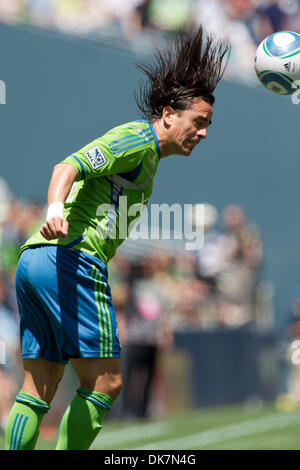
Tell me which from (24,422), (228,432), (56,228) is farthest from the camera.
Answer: (228,432)

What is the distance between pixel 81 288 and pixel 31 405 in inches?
19.7

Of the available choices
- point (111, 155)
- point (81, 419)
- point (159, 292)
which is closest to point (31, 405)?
point (81, 419)

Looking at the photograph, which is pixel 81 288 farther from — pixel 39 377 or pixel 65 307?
pixel 39 377

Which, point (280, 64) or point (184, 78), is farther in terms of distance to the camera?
point (280, 64)

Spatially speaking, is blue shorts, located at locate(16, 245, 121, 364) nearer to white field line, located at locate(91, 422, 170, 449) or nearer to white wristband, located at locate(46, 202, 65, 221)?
white wristband, located at locate(46, 202, 65, 221)

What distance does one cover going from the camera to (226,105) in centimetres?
1216

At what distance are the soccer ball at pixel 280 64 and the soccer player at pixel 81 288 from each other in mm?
1062

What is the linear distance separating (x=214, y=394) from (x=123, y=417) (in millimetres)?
1399

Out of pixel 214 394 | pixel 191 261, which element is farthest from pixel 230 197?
pixel 214 394

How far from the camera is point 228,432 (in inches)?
259

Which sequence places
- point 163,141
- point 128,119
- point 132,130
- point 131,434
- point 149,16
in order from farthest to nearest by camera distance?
point 149,16
point 128,119
point 131,434
point 163,141
point 132,130

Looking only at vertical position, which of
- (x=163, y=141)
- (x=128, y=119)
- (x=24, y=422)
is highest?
(x=128, y=119)

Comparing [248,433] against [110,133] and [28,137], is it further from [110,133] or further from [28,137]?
[28,137]

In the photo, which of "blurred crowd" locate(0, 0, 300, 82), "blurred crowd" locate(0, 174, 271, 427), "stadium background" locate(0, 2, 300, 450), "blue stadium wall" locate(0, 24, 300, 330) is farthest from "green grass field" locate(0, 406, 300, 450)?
"blurred crowd" locate(0, 0, 300, 82)
